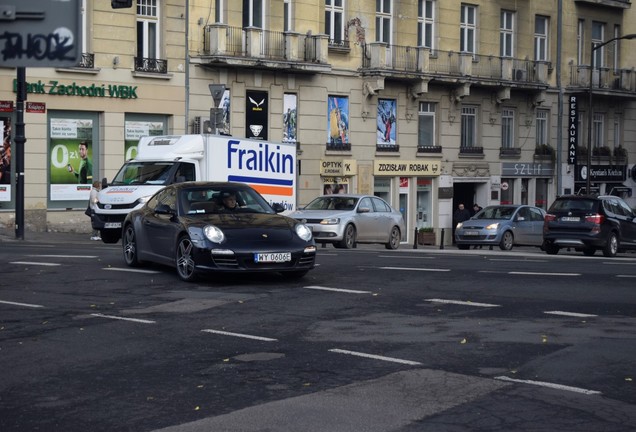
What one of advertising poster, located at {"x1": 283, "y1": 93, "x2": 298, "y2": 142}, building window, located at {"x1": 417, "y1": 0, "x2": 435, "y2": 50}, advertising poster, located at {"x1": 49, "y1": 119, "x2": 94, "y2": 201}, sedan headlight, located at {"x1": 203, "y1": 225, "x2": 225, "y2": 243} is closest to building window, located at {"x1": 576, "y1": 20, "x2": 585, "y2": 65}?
building window, located at {"x1": 417, "y1": 0, "x2": 435, "y2": 50}

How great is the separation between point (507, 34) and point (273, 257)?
126 ft

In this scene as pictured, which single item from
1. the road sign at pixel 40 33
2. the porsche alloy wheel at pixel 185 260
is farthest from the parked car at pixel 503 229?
the road sign at pixel 40 33

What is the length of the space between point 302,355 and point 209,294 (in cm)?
480

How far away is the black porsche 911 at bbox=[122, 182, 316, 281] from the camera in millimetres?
16188

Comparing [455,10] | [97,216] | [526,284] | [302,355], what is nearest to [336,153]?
[455,10]

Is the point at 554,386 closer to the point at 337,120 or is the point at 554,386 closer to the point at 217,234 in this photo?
the point at 217,234

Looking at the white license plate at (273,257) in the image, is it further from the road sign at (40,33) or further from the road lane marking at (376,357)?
the road sign at (40,33)

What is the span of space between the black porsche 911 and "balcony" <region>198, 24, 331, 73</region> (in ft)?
74.0

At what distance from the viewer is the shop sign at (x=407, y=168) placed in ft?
155

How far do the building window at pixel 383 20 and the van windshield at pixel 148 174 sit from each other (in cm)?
1938

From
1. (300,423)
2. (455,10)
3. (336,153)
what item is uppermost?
(455,10)

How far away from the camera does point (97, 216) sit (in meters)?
29.9

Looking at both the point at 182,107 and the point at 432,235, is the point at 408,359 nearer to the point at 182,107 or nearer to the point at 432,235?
the point at 182,107

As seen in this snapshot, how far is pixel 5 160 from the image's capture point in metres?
36.4
